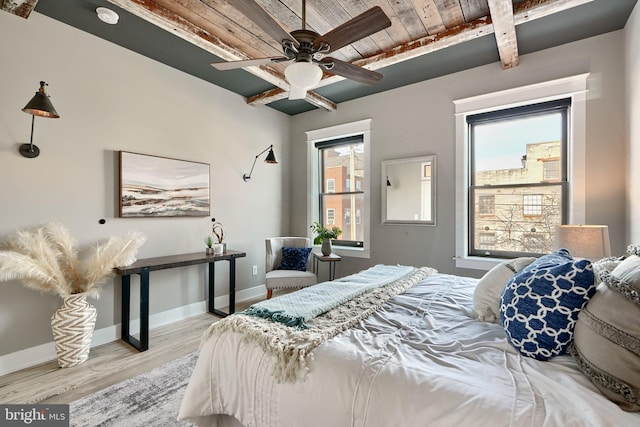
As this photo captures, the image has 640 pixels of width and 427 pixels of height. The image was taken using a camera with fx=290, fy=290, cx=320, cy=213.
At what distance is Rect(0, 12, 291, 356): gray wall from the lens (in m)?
2.24

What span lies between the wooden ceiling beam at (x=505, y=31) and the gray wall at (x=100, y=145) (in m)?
2.95

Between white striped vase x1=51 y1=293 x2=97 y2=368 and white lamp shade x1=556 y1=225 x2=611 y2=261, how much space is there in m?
3.74

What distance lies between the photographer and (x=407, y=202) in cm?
355

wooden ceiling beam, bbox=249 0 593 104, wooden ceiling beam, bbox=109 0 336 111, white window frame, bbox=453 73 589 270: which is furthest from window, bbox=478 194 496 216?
wooden ceiling beam, bbox=109 0 336 111

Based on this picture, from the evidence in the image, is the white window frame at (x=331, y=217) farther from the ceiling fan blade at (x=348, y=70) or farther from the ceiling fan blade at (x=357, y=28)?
the ceiling fan blade at (x=357, y=28)

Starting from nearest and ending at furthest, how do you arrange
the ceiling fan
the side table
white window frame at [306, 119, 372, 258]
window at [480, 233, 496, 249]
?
1. the ceiling fan
2. window at [480, 233, 496, 249]
3. the side table
4. white window frame at [306, 119, 372, 258]

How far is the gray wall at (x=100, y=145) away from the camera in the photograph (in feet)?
7.36

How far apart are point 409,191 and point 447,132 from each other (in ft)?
2.55

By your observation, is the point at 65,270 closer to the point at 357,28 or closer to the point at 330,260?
the point at 330,260

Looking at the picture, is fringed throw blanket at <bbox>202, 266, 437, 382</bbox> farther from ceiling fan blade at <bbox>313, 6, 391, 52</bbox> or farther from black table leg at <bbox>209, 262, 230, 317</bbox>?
black table leg at <bbox>209, 262, 230, 317</bbox>

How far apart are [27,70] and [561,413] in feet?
12.2

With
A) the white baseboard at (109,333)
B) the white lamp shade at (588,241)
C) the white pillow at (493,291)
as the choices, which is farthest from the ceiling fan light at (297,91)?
the white baseboard at (109,333)

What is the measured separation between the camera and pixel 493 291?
146 cm

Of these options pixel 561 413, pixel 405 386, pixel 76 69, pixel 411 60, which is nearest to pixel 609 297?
pixel 561 413
